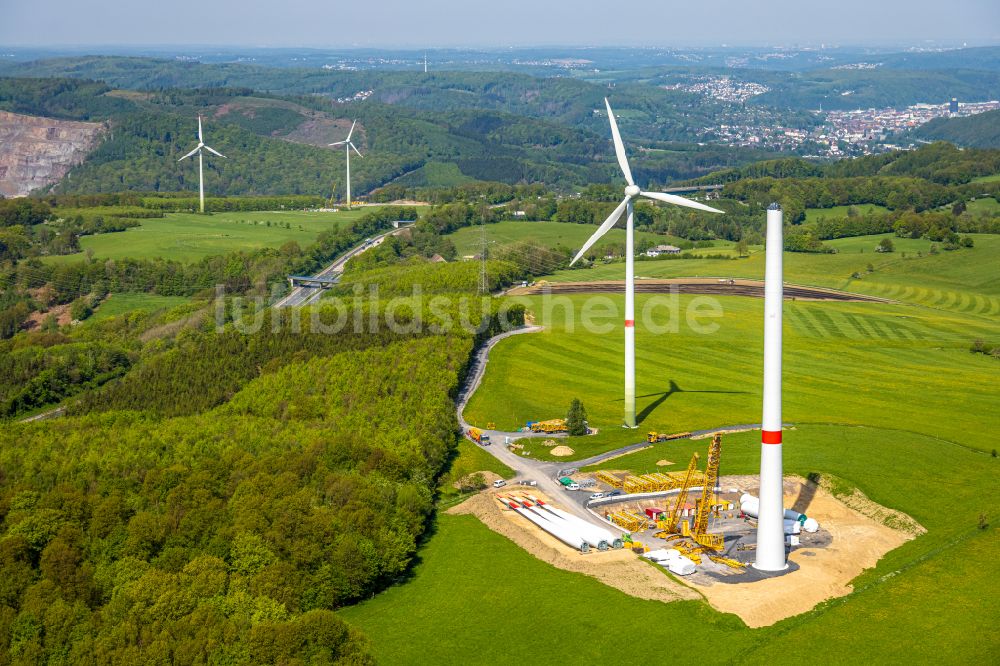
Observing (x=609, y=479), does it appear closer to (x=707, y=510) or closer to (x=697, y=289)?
(x=707, y=510)

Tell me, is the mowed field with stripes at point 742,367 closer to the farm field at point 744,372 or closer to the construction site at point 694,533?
the farm field at point 744,372

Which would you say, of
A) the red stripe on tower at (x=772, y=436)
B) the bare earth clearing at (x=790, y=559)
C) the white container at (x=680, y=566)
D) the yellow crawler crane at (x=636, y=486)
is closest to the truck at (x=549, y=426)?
the bare earth clearing at (x=790, y=559)

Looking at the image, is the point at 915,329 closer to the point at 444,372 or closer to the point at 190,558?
the point at 444,372

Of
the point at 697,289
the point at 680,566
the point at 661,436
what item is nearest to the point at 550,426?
the point at 661,436

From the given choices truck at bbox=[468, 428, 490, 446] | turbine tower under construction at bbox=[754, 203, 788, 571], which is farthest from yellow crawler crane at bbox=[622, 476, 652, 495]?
truck at bbox=[468, 428, 490, 446]

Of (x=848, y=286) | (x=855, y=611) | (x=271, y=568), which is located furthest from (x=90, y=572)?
(x=848, y=286)

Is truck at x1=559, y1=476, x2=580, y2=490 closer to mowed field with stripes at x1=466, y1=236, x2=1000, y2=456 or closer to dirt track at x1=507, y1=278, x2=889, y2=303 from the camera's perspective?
mowed field with stripes at x1=466, y1=236, x2=1000, y2=456
